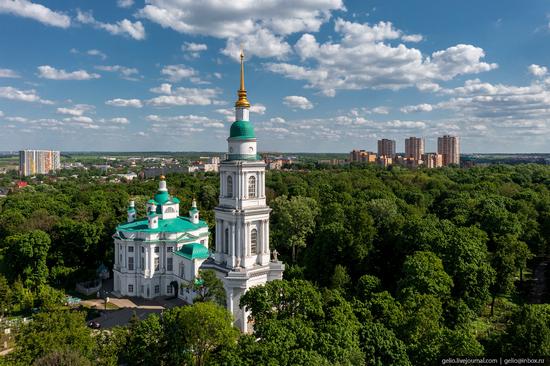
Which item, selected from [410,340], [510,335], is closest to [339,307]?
[410,340]

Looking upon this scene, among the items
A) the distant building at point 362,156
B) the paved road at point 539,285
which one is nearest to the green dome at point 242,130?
the paved road at point 539,285

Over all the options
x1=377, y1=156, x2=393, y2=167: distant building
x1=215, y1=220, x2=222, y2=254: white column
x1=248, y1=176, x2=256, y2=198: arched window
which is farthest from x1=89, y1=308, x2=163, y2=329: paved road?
x1=377, y1=156, x2=393, y2=167: distant building

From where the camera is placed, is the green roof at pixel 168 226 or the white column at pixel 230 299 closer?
the white column at pixel 230 299

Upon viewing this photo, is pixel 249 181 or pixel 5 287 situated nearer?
pixel 249 181

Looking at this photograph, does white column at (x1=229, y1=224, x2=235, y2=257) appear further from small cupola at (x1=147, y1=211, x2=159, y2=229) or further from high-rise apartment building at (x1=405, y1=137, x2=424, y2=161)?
high-rise apartment building at (x1=405, y1=137, x2=424, y2=161)

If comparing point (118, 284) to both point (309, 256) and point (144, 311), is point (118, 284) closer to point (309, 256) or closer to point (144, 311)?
point (144, 311)

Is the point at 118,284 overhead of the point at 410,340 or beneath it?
beneath

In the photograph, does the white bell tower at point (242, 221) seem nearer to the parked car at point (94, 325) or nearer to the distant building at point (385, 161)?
the parked car at point (94, 325)
